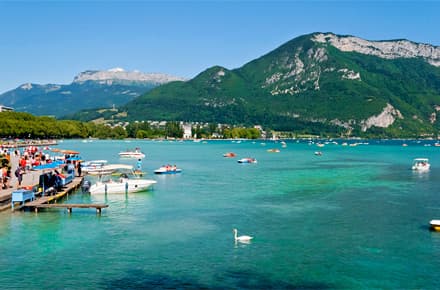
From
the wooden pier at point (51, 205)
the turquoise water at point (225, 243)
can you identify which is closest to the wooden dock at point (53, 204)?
the wooden pier at point (51, 205)

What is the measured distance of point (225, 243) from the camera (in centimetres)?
3741

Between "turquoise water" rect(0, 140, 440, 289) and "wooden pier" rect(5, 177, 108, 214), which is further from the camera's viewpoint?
"wooden pier" rect(5, 177, 108, 214)

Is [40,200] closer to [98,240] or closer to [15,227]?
[15,227]

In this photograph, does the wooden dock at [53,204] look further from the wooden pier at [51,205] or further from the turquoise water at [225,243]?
the turquoise water at [225,243]

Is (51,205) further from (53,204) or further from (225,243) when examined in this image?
(225,243)

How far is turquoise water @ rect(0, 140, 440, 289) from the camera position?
29188 millimetres

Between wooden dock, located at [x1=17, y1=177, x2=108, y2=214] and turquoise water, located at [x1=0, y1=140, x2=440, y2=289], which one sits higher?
wooden dock, located at [x1=17, y1=177, x2=108, y2=214]

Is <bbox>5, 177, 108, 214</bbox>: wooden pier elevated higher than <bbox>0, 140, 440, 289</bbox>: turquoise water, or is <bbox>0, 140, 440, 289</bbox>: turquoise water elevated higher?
<bbox>5, 177, 108, 214</bbox>: wooden pier

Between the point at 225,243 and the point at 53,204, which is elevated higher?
the point at 53,204

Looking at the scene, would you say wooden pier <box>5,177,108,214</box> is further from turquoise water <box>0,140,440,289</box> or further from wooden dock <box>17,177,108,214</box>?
turquoise water <box>0,140,440,289</box>

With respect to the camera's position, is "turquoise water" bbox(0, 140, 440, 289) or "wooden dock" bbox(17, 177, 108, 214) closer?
"turquoise water" bbox(0, 140, 440, 289)

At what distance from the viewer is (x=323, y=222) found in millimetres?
46188

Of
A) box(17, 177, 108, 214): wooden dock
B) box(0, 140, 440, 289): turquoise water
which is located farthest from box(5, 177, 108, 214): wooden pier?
box(0, 140, 440, 289): turquoise water

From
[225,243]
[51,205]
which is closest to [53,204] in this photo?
[51,205]
